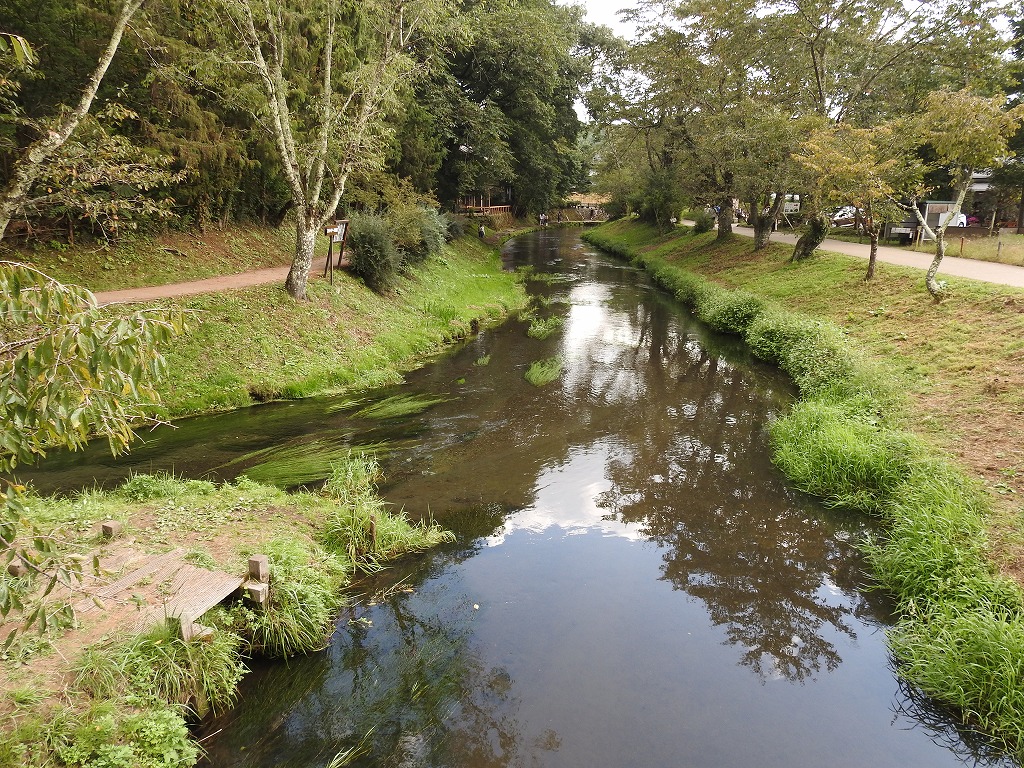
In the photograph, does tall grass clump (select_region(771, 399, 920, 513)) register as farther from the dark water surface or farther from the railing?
the railing

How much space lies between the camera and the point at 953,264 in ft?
61.1

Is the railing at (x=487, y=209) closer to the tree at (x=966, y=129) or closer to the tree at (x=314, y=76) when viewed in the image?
the tree at (x=314, y=76)

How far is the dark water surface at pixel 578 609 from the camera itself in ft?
16.6

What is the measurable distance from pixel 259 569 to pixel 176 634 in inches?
33.7

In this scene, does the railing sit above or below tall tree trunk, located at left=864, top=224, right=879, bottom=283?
above

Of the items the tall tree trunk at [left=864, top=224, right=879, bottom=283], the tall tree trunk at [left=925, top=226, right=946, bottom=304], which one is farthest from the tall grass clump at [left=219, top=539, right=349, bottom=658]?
the tall tree trunk at [left=864, top=224, right=879, bottom=283]

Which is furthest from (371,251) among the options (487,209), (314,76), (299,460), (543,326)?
(487,209)

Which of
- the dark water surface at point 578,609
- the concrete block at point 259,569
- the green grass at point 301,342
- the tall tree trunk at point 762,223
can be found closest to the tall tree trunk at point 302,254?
the green grass at point 301,342

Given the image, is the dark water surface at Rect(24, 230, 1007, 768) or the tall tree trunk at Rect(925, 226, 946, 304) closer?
the dark water surface at Rect(24, 230, 1007, 768)

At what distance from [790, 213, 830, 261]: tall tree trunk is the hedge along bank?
30.0ft

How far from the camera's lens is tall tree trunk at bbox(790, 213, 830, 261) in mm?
22028

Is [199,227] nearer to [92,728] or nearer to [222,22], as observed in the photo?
[222,22]

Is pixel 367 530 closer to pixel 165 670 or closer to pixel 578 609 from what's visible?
pixel 578 609

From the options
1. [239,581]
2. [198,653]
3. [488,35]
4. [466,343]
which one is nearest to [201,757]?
[198,653]
